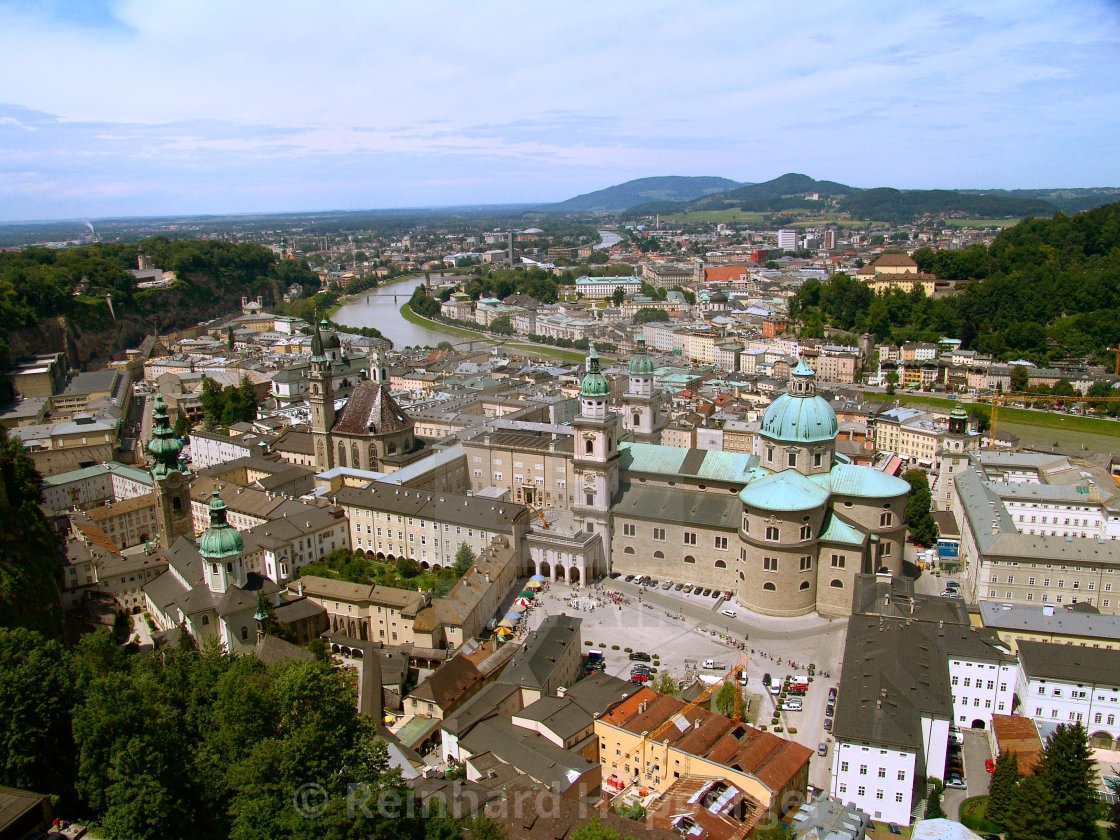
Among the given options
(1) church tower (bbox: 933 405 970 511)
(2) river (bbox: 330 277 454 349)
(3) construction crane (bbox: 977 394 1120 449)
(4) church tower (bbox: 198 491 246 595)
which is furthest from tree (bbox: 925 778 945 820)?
(2) river (bbox: 330 277 454 349)

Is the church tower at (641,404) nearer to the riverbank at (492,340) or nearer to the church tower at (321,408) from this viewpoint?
the church tower at (321,408)

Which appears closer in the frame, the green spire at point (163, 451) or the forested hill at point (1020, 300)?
the green spire at point (163, 451)

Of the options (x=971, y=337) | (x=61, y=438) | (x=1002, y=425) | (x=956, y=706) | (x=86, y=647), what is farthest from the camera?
(x=971, y=337)

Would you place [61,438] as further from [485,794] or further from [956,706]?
[956,706]

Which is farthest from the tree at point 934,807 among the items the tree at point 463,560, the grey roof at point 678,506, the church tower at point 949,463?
Answer: the church tower at point 949,463

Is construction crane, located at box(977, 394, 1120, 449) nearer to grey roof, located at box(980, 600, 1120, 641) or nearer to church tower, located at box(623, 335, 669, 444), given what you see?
church tower, located at box(623, 335, 669, 444)

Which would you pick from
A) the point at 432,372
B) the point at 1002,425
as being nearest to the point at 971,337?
the point at 1002,425

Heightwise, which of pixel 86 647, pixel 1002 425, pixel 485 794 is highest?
pixel 86 647
